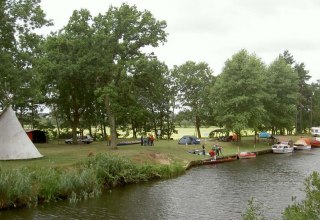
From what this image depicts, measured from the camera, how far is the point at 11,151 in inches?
1407

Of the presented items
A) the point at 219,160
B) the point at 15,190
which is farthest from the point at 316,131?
the point at 15,190

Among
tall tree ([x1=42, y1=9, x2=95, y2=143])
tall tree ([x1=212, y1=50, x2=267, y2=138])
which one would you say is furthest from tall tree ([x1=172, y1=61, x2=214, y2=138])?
tall tree ([x1=42, y1=9, x2=95, y2=143])

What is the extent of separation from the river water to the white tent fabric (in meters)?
11.0

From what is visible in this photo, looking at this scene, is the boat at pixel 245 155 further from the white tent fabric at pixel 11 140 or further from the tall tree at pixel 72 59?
the white tent fabric at pixel 11 140

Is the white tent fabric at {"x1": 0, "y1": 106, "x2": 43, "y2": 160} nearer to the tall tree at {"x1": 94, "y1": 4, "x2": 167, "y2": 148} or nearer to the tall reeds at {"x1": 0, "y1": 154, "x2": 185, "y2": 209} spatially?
the tall reeds at {"x1": 0, "y1": 154, "x2": 185, "y2": 209}

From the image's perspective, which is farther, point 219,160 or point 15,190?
point 219,160

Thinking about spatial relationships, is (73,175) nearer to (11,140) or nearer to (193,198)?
(193,198)

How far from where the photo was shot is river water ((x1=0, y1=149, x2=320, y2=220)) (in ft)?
78.3

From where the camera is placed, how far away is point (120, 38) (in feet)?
157

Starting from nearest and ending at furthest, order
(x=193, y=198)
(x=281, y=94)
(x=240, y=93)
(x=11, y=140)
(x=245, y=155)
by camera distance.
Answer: (x=193, y=198)
(x=11, y=140)
(x=245, y=155)
(x=240, y=93)
(x=281, y=94)

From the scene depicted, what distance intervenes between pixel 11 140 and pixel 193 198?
18.9 m

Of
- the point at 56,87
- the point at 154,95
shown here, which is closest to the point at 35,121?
the point at 56,87

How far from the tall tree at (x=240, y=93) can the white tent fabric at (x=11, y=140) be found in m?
37.0

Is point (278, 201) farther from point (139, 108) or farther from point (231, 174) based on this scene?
point (139, 108)
